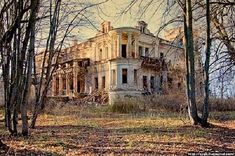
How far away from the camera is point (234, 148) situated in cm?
802

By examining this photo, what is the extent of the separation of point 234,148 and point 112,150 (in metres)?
2.74

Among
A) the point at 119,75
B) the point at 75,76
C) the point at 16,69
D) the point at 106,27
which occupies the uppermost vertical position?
the point at 106,27

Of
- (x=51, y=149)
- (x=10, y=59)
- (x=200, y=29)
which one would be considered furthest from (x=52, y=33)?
(x=51, y=149)

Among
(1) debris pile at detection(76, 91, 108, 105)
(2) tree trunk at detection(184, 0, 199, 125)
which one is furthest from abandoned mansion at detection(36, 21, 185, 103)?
(2) tree trunk at detection(184, 0, 199, 125)

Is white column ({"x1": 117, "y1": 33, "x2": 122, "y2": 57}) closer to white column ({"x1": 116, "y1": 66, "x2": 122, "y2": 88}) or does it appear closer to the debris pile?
white column ({"x1": 116, "y1": 66, "x2": 122, "y2": 88})

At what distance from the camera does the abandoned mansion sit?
40.1 m

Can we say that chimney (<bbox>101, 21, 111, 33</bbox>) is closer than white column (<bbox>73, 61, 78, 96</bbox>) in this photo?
Yes

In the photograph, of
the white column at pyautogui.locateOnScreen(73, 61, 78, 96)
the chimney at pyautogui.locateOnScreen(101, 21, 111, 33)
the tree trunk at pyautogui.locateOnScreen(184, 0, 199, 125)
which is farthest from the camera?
the white column at pyautogui.locateOnScreen(73, 61, 78, 96)

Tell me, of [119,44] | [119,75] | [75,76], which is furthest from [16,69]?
[75,76]

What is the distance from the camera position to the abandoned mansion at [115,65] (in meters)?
40.1

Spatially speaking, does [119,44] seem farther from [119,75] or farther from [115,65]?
[119,75]

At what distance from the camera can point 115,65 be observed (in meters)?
40.4

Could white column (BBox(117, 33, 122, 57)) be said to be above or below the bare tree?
above

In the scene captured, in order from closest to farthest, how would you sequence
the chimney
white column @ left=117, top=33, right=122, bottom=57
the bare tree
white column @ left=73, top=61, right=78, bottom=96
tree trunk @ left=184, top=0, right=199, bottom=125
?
the bare tree
tree trunk @ left=184, top=0, right=199, bottom=125
white column @ left=117, top=33, right=122, bottom=57
the chimney
white column @ left=73, top=61, right=78, bottom=96
